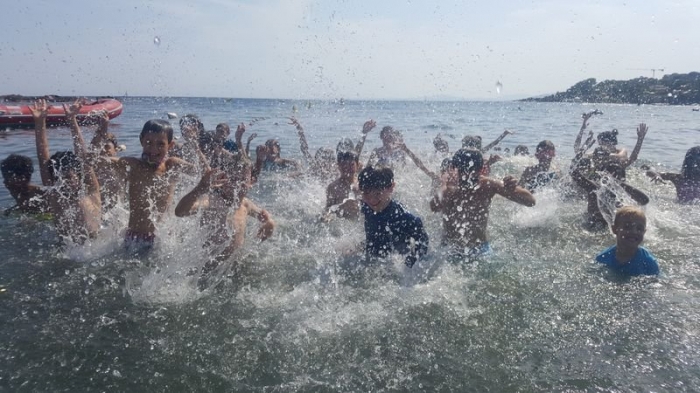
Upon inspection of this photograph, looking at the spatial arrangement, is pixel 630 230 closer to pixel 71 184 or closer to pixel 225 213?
pixel 225 213

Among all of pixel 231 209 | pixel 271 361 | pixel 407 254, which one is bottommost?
pixel 271 361

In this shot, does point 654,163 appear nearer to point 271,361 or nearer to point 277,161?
point 277,161

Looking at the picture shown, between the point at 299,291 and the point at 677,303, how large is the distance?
3814 millimetres

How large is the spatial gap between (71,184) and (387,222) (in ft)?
13.1

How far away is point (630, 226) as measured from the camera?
5191 millimetres

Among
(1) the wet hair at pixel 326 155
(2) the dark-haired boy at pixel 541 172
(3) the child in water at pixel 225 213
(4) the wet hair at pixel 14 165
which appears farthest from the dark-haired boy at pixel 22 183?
(2) the dark-haired boy at pixel 541 172

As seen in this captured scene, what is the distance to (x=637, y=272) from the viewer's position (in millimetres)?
5309

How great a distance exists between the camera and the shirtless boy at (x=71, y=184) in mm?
5859

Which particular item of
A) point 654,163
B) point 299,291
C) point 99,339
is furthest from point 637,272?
point 654,163

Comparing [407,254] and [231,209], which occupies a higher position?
[231,209]

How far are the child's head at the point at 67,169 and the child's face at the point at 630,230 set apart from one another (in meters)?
6.47

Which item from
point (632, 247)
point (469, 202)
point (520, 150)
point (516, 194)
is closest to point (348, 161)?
point (469, 202)

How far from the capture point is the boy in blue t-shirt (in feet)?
17.0

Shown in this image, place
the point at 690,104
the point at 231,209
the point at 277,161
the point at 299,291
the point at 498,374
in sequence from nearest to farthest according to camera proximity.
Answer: the point at 498,374 → the point at 299,291 → the point at 231,209 → the point at 277,161 → the point at 690,104
